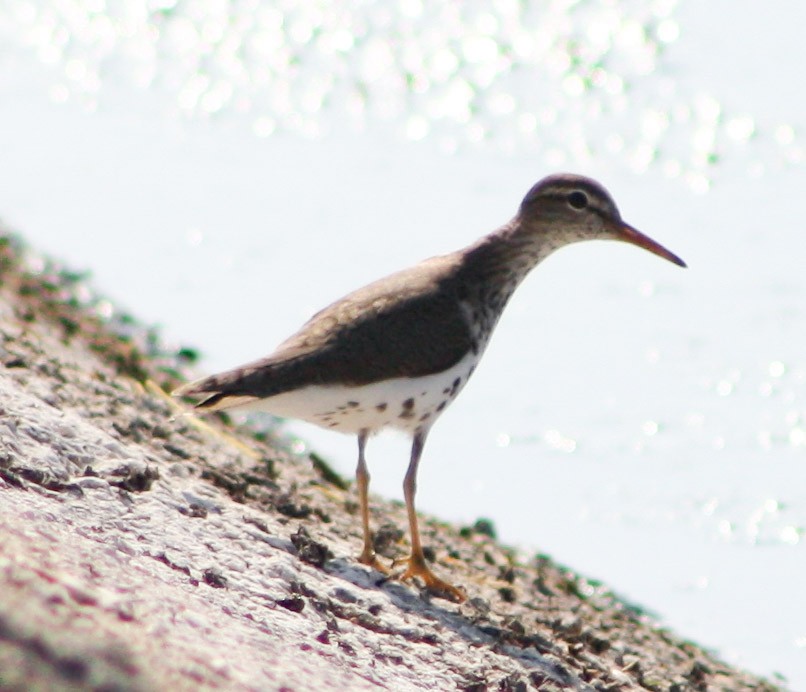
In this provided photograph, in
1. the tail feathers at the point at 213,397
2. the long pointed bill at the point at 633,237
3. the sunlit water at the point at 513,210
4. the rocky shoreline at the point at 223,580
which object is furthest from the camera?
the sunlit water at the point at 513,210

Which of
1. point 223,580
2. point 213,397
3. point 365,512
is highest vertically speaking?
point 213,397

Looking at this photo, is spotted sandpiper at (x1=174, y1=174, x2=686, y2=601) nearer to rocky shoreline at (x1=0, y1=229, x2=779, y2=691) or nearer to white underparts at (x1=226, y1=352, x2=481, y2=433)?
white underparts at (x1=226, y1=352, x2=481, y2=433)

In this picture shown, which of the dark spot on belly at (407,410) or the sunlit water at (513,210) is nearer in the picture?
the dark spot on belly at (407,410)

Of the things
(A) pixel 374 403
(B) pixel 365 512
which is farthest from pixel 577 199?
(B) pixel 365 512

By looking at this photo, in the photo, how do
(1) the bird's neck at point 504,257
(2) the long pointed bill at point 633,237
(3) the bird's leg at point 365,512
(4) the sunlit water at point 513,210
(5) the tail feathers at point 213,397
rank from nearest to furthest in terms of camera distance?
(5) the tail feathers at point 213,397 < (3) the bird's leg at point 365,512 < (1) the bird's neck at point 504,257 < (2) the long pointed bill at point 633,237 < (4) the sunlit water at point 513,210

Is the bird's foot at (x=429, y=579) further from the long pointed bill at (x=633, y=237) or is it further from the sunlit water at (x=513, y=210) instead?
the long pointed bill at (x=633, y=237)

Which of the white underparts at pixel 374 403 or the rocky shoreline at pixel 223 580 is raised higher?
the white underparts at pixel 374 403

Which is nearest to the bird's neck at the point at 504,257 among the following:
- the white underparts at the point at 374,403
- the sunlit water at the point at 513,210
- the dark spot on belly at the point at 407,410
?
the white underparts at the point at 374,403

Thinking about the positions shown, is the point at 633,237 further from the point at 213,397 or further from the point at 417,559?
the point at 213,397
